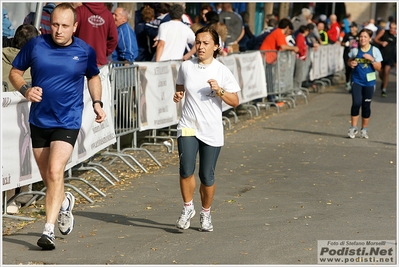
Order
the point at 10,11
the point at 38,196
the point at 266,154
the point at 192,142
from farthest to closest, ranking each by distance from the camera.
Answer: the point at 10,11, the point at 266,154, the point at 38,196, the point at 192,142

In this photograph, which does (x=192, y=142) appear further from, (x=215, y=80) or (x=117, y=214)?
(x=117, y=214)

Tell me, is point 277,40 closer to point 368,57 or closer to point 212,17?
point 212,17

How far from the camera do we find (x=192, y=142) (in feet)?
26.1

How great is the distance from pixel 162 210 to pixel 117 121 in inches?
120

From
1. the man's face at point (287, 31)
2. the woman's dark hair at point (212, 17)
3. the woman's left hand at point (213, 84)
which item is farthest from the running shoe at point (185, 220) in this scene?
the man's face at point (287, 31)

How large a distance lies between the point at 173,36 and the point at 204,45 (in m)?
7.18

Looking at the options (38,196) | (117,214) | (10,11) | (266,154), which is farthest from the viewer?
(10,11)

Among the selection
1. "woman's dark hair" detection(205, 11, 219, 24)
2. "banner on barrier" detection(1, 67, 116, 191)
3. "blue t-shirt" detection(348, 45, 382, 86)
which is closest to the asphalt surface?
"banner on barrier" detection(1, 67, 116, 191)

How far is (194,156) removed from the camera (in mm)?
7996

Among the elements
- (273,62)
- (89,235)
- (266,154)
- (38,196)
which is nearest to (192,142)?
(89,235)

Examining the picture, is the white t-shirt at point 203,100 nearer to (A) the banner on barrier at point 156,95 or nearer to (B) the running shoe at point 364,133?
(A) the banner on barrier at point 156,95

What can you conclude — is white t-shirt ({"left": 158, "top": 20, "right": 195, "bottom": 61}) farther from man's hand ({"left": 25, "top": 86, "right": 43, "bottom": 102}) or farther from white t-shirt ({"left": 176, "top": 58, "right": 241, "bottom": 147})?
man's hand ({"left": 25, "top": 86, "right": 43, "bottom": 102})

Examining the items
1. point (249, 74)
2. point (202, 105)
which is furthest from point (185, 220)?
point (249, 74)

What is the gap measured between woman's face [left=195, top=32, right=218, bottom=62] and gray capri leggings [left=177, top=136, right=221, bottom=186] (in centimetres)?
68
